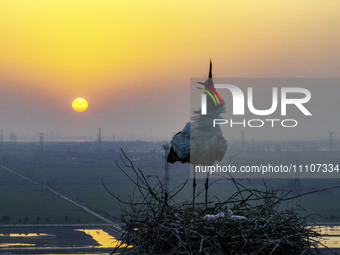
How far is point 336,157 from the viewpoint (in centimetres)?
12862

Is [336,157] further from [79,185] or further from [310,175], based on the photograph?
[79,185]

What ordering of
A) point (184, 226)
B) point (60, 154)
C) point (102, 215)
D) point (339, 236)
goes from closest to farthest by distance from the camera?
point (184, 226) → point (339, 236) → point (102, 215) → point (60, 154)

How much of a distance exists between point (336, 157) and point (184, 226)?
128m

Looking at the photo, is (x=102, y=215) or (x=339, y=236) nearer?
(x=339, y=236)

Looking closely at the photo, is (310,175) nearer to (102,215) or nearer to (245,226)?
(102,215)

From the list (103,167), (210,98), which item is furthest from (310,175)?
(210,98)

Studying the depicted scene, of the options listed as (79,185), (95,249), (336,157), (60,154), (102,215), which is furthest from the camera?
(60,154)

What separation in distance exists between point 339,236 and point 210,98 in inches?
1693

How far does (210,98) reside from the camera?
243 inches

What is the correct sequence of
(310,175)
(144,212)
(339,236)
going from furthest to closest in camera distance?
(310,175), (339,236), (144,212)

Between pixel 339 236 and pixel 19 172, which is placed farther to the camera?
pixel 19 172

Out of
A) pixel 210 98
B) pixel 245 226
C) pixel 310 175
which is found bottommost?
pixel 310 175

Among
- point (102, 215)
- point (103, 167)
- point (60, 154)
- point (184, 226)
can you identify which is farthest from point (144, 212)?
point (60, 154)

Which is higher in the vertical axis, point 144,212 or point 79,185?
point 144,212
